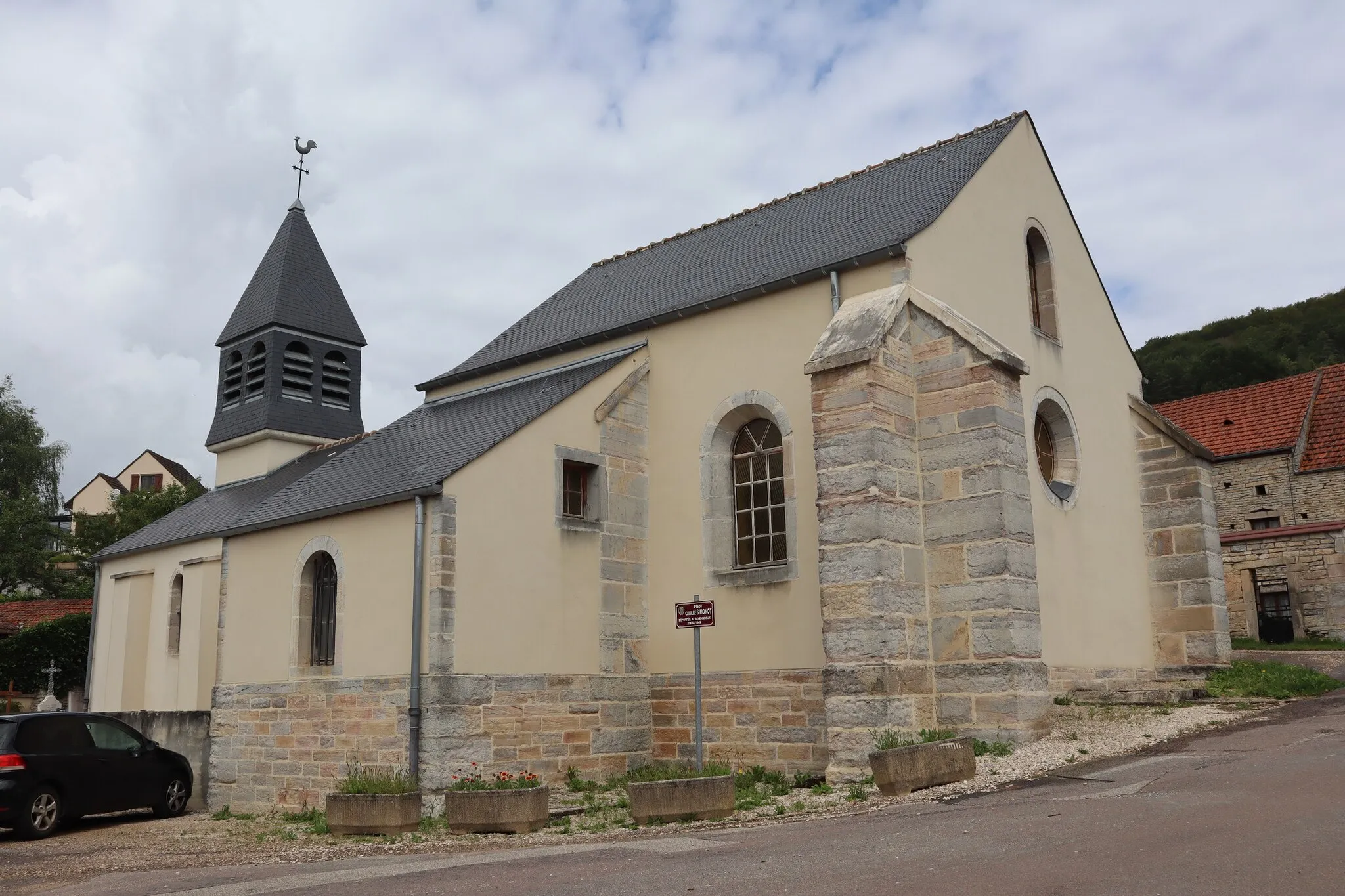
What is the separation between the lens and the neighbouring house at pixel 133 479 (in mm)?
59812

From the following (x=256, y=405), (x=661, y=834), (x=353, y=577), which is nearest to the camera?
(x=661, y=834)

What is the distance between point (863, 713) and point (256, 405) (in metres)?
15.3

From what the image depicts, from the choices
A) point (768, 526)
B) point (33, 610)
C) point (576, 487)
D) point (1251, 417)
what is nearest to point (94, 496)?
point (33, 610)

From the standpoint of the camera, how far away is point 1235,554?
2138 centimetres

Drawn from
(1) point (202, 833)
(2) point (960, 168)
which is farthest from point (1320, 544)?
(1) point (202, 833)

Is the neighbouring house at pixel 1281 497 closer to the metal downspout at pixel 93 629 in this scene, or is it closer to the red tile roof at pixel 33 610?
the metal downspout at pixel 93 629

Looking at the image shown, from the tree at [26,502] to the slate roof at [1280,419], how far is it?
35744 mm

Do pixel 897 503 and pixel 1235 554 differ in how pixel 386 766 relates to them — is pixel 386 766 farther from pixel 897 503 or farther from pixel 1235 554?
pixel 1235 554

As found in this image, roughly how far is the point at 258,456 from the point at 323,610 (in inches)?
356

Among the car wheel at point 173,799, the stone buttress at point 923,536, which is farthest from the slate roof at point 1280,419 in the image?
the car wheel at point 173,799

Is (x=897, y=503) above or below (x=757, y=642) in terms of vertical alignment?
above

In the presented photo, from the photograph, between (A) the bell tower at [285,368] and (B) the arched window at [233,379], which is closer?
(A) the bell tower at [285,368]

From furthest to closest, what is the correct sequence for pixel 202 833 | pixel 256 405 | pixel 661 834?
1. pixel 256 405
2. pixel 202 833
3. pixel 661 834

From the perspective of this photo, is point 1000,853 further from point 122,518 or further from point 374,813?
point 122,518
